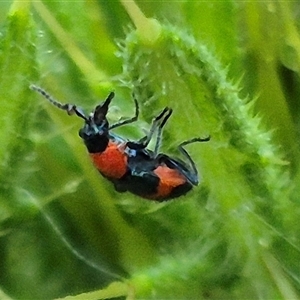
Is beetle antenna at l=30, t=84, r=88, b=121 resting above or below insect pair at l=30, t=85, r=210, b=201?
above

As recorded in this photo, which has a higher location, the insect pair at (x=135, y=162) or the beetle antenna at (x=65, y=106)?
the beetle antenna at (x=65, y=106)

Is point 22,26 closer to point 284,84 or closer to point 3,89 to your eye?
point 3,89

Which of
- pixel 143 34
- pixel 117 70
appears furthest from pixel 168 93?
pixel 117 70
